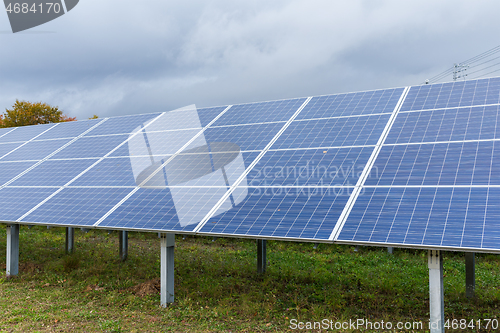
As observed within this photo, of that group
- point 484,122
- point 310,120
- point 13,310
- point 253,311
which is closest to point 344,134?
point 310,120

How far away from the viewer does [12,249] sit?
12.9m

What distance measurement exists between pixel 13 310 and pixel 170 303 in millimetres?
4206

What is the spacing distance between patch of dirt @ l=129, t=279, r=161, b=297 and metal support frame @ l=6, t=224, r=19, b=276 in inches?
178

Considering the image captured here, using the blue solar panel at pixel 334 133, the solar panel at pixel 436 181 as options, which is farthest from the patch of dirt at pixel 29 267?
the solar panel at pixel 436 181

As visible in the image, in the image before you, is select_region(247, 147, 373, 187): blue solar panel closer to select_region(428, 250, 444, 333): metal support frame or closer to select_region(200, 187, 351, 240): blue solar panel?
select_region(200, 187, 351, 240): blue solar panel

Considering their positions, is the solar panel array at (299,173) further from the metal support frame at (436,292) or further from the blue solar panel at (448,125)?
the metal support frame at (436,292)

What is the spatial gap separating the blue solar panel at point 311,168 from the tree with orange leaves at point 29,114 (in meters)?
37.1

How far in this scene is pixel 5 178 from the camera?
1430 centimetres

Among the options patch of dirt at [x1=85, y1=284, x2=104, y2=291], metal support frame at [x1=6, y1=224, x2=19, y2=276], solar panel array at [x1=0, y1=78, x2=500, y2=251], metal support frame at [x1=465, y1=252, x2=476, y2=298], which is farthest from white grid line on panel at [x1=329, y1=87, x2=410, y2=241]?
metal support frame at [x1=6, y1=224, x2=19, y2=276]

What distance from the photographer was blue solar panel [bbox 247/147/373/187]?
30.8ft

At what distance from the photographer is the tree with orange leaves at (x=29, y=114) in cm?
3925

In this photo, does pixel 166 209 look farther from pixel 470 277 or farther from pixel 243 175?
pixel 470 277

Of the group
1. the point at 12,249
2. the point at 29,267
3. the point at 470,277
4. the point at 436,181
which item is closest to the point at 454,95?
the point at 436,181

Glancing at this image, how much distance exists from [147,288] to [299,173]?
600 centimetres
